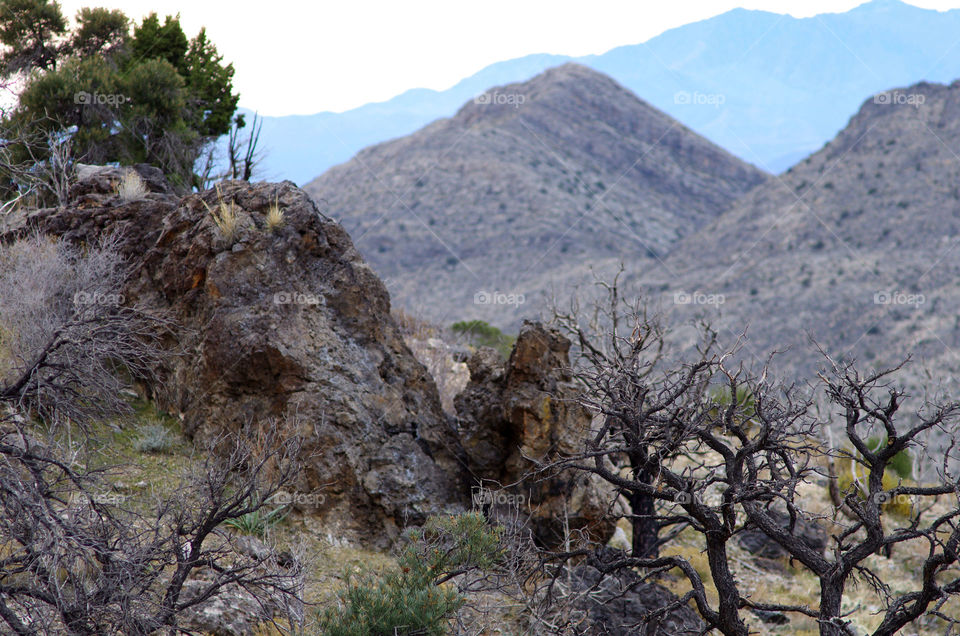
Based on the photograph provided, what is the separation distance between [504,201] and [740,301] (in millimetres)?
30393

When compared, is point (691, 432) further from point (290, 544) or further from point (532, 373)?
point (290, 544)

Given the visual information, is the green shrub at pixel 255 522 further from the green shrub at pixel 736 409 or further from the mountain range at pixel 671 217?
the mountain range at pixel 671 217

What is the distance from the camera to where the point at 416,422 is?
8.70 m

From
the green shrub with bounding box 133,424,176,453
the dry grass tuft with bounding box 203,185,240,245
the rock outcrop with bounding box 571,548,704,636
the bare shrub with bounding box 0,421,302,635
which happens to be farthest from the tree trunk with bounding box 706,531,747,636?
the dry grass tuft with bounding box 203,185,240,245

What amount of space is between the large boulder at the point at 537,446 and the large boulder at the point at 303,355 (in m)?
0.49

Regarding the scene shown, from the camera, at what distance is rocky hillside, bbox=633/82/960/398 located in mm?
41219

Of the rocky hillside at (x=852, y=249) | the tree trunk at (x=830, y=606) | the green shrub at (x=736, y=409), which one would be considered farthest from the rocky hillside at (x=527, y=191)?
the tree trunk at (x=830, y=606)

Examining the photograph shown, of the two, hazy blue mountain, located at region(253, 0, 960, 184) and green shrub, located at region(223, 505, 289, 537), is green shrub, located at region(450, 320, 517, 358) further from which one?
hazy blue mountain, located at region(253, 0, 960, 184)

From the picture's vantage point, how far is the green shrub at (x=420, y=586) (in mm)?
6109

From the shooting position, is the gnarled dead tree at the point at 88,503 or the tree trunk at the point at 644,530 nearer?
the gnarled dead tree at the point at 88,503

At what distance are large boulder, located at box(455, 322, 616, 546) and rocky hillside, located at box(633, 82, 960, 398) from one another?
31.2 meters

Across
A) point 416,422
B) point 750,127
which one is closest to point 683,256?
point 416,422

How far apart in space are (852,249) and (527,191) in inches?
1276

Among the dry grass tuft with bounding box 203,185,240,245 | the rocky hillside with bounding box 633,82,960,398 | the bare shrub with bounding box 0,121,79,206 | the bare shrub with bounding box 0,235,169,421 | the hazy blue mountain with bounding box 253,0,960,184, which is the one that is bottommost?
the rocky hillside with bounding box 633,82,960,398
